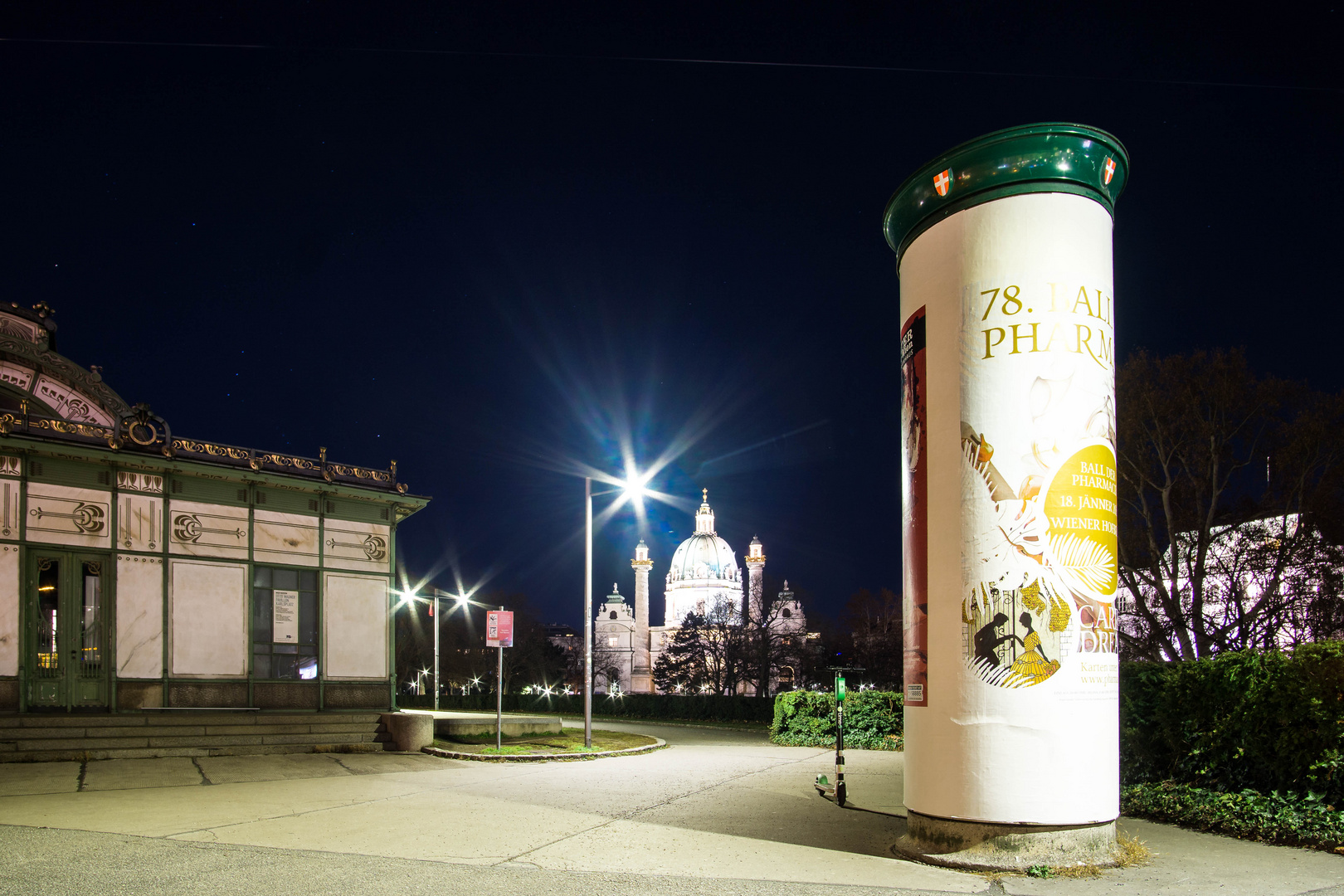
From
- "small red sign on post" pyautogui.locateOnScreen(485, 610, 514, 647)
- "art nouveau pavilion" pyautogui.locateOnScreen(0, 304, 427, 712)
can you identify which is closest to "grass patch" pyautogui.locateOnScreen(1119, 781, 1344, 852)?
"small red sign on post" pyautogui.locateOnScreen(485, 610, 514, 647)

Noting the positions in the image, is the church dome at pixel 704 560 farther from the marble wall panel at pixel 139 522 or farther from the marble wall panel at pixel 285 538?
the marble wall panel at pixel 139 522

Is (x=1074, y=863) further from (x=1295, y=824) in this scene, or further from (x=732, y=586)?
(x=732, y=586)

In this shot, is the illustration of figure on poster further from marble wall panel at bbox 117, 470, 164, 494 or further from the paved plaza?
marble wall panel at bbox 117, 470, 164, 494

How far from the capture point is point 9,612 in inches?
738

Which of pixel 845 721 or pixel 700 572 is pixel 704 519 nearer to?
pixel 700 572

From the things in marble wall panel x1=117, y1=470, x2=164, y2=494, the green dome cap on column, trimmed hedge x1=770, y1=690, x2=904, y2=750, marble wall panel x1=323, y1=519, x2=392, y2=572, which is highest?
the green dome cap on column

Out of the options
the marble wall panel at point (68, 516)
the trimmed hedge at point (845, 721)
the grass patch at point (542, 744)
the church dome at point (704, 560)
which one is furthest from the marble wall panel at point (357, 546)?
the church dome at point (704, 560)

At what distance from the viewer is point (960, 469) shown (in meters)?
10.1

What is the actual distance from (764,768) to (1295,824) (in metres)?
11.5

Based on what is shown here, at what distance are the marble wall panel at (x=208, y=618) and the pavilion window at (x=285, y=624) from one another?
40 centimetres

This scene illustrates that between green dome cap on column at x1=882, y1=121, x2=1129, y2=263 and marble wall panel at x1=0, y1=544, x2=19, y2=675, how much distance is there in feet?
58.9

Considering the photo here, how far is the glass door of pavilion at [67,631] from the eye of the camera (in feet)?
62.7

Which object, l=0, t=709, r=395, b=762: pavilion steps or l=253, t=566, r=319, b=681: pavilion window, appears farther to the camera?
l=253, t=566, r=319, b=681: pavilion window

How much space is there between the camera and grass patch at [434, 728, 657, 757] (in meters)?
21.2
